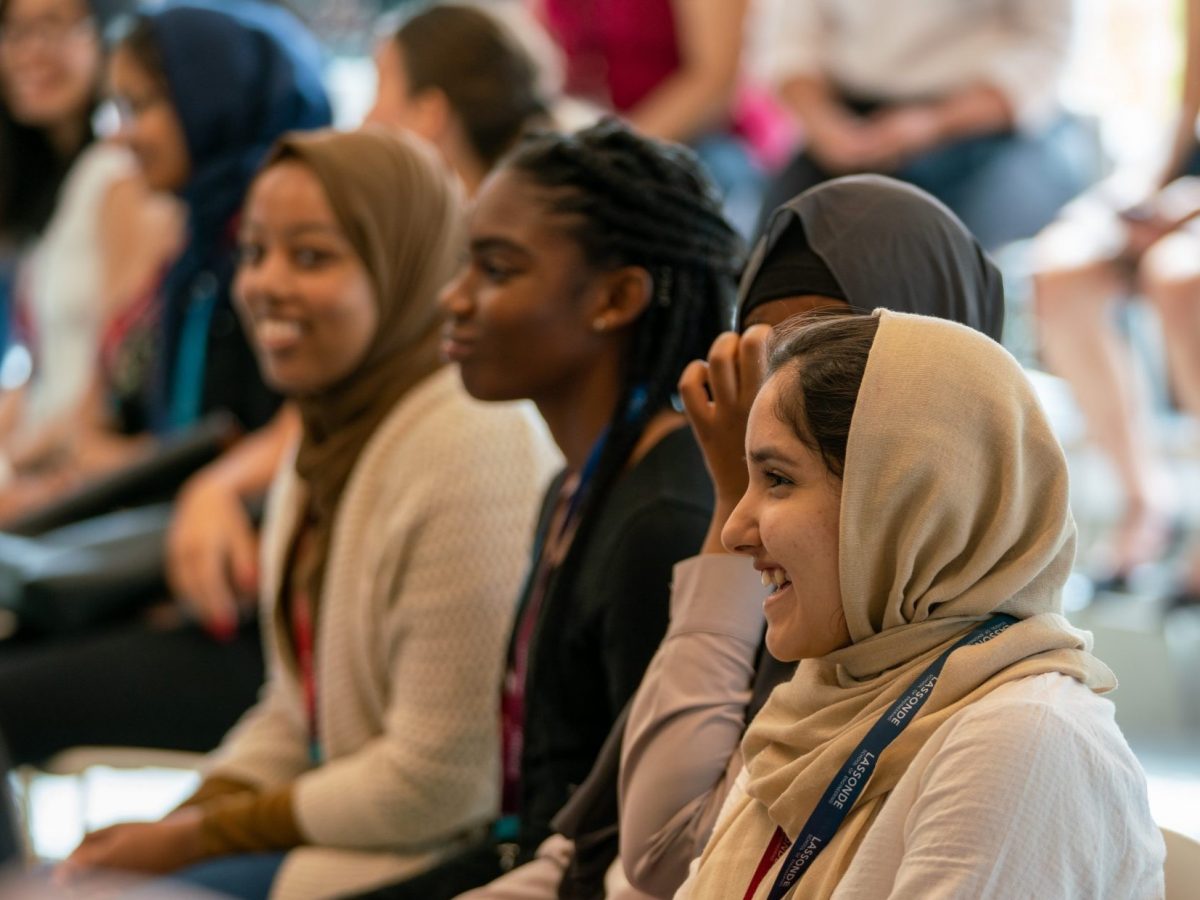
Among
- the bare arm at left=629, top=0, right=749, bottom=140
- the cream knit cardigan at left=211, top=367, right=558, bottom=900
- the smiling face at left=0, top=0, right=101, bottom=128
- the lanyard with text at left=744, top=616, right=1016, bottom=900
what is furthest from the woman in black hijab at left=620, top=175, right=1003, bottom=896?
the smiling face at left=0, top=0, right=101, bottom=128

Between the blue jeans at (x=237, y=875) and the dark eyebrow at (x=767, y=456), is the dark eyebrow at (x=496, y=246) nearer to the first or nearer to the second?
the dark eyebrow at (x=767, y=456)

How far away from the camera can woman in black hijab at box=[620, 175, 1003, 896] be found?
5.05ft

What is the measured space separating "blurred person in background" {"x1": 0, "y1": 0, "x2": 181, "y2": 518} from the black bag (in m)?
0.49

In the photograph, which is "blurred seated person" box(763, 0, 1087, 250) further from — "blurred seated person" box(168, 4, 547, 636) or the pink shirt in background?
"blurred seated person" box(168, 4, 547, 636)

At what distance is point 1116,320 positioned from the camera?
11.6ft

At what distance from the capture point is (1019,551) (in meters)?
1.21

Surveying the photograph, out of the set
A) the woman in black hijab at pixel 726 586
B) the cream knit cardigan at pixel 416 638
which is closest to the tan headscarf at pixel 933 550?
the woman in black hijab at pixel 726 586

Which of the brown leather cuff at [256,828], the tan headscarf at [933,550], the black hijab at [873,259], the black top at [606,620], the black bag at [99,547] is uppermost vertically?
the black hijab at [873,259]

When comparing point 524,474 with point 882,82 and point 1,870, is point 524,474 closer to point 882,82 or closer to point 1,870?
point 1,870

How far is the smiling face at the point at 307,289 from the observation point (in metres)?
2.35

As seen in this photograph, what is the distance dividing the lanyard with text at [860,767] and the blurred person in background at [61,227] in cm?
279

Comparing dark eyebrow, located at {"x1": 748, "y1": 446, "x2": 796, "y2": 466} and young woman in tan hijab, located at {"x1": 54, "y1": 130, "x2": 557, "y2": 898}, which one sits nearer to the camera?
dark eyebrow, located at {"x1": 748, "y1": 446, "x2": 796, "y2": 466}

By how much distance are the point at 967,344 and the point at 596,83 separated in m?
3.00

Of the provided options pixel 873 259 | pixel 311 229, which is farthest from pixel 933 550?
pixel 311 229
